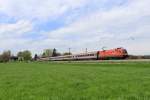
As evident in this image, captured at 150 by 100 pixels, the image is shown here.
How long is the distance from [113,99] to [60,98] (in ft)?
6.02

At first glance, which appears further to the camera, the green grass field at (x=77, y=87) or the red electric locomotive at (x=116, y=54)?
the red electric locomotive at (x=116, y=54)

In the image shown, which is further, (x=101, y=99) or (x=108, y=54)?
(x=108, y=54)

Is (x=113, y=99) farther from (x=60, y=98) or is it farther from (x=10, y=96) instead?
(x=10, y=96)

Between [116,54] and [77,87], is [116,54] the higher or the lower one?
the higher one

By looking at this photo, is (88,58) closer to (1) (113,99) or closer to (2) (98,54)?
(2) (98,54)

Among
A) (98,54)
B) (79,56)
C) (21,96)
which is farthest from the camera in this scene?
(79,56)

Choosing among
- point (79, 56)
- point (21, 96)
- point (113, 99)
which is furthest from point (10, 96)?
point (79, 56)

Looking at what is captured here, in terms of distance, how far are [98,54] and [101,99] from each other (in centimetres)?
Answer: 8234

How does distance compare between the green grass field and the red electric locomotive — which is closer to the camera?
the green grass field

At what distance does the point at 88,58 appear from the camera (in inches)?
4063

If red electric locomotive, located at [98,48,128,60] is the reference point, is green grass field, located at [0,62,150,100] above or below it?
below

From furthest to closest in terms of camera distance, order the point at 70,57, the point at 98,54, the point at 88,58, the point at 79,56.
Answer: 1. the point at 70,57
2. the point at 79,56
3. the point at 88,58
4. the point at 98,54

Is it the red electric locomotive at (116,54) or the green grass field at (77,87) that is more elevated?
the red electric locomotive at (116,54)

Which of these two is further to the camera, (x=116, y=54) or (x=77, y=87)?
(x=116, y=54)
